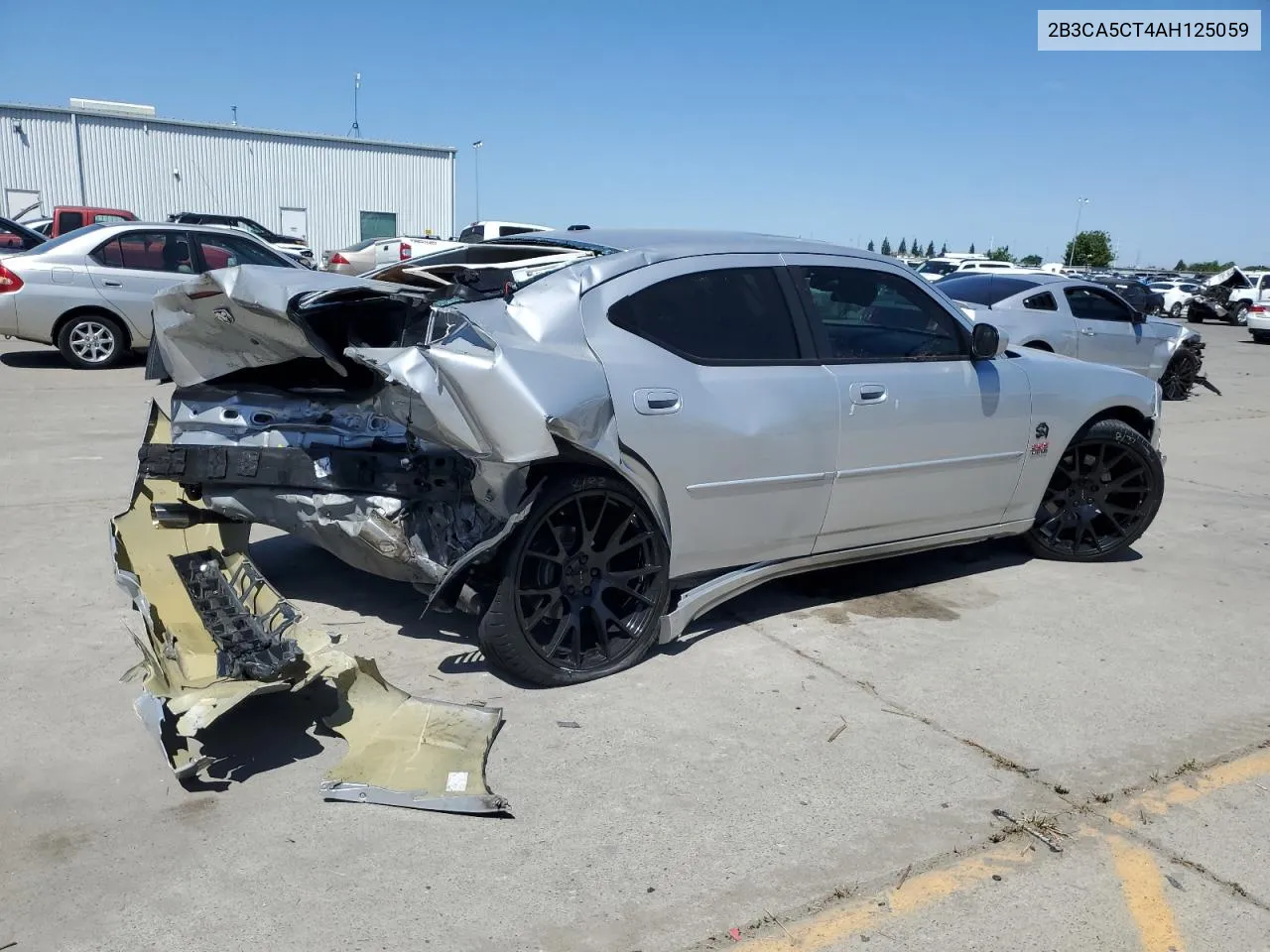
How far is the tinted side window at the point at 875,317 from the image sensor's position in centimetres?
456

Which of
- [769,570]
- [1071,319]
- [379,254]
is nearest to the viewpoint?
[769,570]

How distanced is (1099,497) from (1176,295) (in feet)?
114

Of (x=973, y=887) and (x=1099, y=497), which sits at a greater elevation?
(x=1099, y=497)

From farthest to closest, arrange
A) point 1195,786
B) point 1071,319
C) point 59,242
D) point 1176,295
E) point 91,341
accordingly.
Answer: point 1176,295 → point 1071,319 → point 91,341 → point 59,242 → point 1195,786

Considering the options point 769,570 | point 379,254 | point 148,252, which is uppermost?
point 379,254

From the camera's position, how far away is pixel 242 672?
3.52 meters

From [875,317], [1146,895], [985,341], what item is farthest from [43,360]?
[1146,895]

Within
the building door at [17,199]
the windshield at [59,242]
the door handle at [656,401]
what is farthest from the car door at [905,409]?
the building door at [17,199]

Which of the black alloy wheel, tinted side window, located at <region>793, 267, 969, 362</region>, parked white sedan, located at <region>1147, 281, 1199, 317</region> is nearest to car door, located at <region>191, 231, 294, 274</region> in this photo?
tinted side window, located at <region>793, 267, 969, 362</region>

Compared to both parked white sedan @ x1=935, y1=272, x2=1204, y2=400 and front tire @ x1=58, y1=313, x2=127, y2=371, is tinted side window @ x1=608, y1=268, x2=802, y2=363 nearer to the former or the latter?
parked white sedan @ x1=935, y1=272, x2=1204, y2=400

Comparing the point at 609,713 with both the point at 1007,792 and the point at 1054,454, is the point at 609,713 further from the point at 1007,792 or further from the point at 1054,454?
the point at 1054,454

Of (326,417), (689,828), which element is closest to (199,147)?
(326,417)

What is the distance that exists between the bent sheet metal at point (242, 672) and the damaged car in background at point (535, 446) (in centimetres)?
1

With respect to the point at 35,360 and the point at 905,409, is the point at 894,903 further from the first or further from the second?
the point at 35,360
